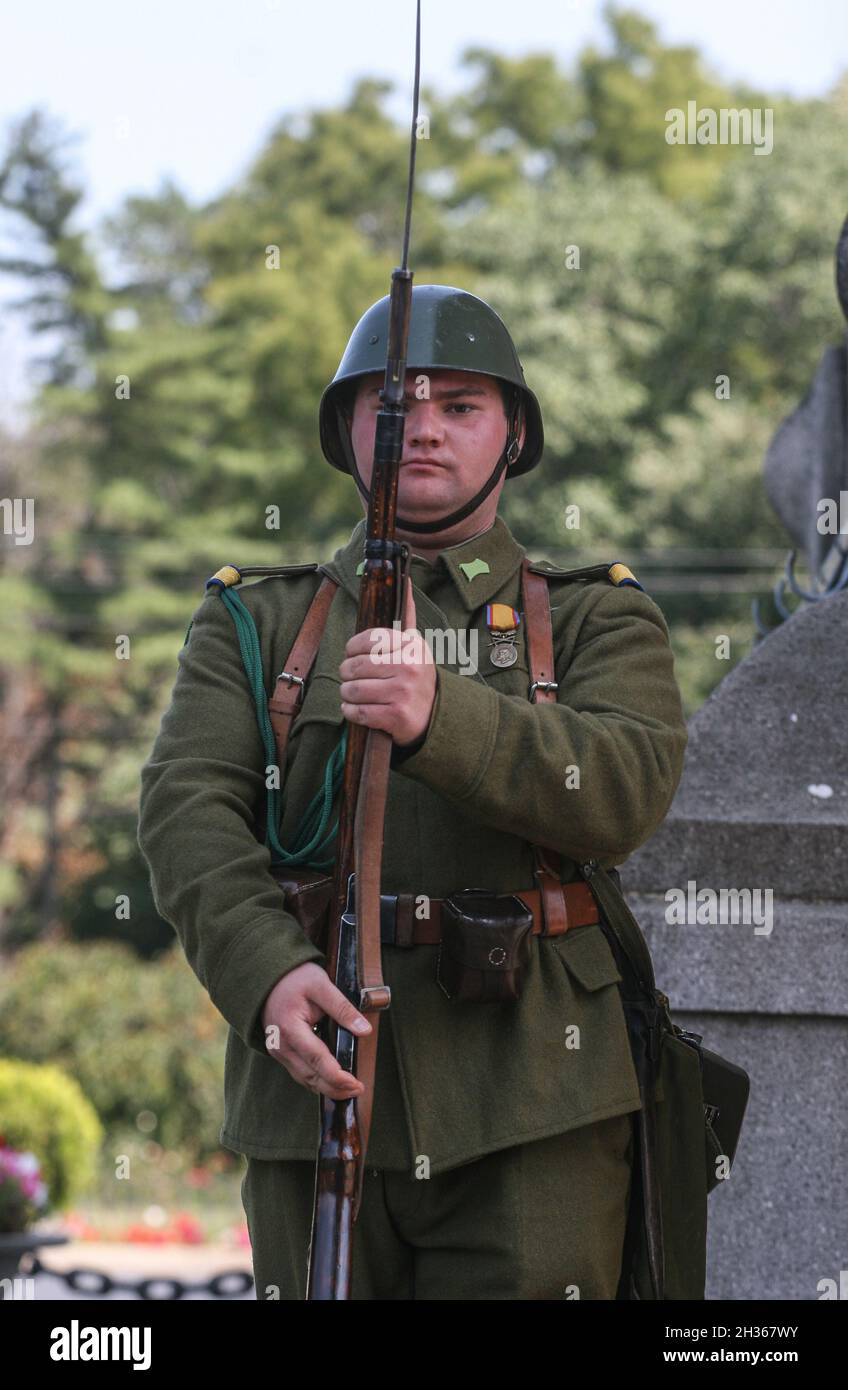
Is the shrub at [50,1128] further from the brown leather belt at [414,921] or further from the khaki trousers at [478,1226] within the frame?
the brown leather belt at [414,921]

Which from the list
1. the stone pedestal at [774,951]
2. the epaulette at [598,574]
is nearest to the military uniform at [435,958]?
the epaulette at [598,574]

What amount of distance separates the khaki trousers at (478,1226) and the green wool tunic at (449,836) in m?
0.05

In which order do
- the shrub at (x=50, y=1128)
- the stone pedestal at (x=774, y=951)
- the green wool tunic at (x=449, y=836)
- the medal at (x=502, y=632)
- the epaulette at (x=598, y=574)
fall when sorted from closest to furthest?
the green wool tunic at (x=449, y=836) → the medal at (x=502, y=632) → the epaulette at (x=598, y=574) → the stone pedestal at (x=774, y=951) → the shrub at (x=50, y=1128)

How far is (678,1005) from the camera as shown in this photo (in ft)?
11.6

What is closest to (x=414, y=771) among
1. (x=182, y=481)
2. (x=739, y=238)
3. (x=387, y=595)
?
(x=387, y=595)

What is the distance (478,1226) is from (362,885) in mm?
477

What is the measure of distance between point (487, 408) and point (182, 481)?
25529 millimetres

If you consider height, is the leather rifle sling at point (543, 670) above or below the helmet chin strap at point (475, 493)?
below

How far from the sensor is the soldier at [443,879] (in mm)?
2367

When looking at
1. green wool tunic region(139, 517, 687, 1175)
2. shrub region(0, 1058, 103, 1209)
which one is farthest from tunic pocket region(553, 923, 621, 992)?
shrub region(0, 1058, 103, 1209)

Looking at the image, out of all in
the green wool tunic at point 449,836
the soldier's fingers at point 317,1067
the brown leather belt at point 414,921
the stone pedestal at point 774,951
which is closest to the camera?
the soldier's fingers at point 317,1067

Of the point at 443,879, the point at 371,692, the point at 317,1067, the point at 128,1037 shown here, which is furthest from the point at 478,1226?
the point at 128,1037
